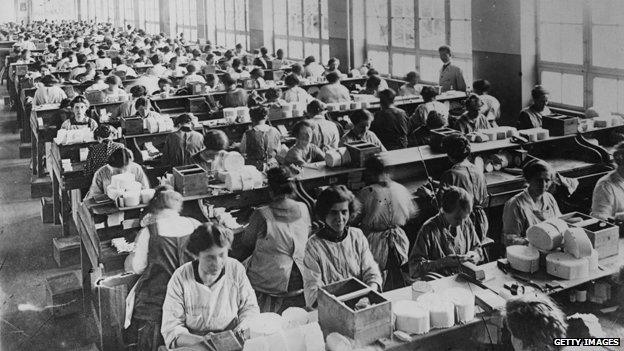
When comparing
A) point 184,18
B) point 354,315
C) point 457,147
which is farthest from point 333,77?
point 184,18

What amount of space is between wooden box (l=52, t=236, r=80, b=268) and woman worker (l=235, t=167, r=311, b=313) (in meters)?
2.78

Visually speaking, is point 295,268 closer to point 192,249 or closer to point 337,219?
point 337,219

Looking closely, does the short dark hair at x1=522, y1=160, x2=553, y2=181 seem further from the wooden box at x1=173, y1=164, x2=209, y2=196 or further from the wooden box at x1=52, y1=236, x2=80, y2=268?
the wooden box at x1=52, y1=236, x2=80, y2=268

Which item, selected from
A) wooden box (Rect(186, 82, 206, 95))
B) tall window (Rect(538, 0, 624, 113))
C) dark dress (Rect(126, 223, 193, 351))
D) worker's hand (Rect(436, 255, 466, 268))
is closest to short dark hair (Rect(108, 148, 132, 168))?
dark dress (Rect(126, 223, 193, 351))

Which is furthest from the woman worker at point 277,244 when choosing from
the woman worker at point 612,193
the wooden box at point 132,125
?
the wooden box at point 132,125

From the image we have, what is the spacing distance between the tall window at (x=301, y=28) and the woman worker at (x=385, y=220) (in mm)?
9118

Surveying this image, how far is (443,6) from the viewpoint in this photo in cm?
1025

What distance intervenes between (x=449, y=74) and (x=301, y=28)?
18.6 feet

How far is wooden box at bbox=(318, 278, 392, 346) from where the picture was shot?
2756mm

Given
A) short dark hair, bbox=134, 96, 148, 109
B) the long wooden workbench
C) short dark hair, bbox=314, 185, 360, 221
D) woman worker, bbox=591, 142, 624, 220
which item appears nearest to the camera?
short dark hair, bbox=314, 185, 360, 221

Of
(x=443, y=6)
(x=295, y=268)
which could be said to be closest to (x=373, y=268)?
(x=295, y=268)

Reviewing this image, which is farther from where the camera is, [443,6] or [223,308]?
[443,6]

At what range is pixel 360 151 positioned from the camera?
5.73 meters

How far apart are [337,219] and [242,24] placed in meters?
14.6
